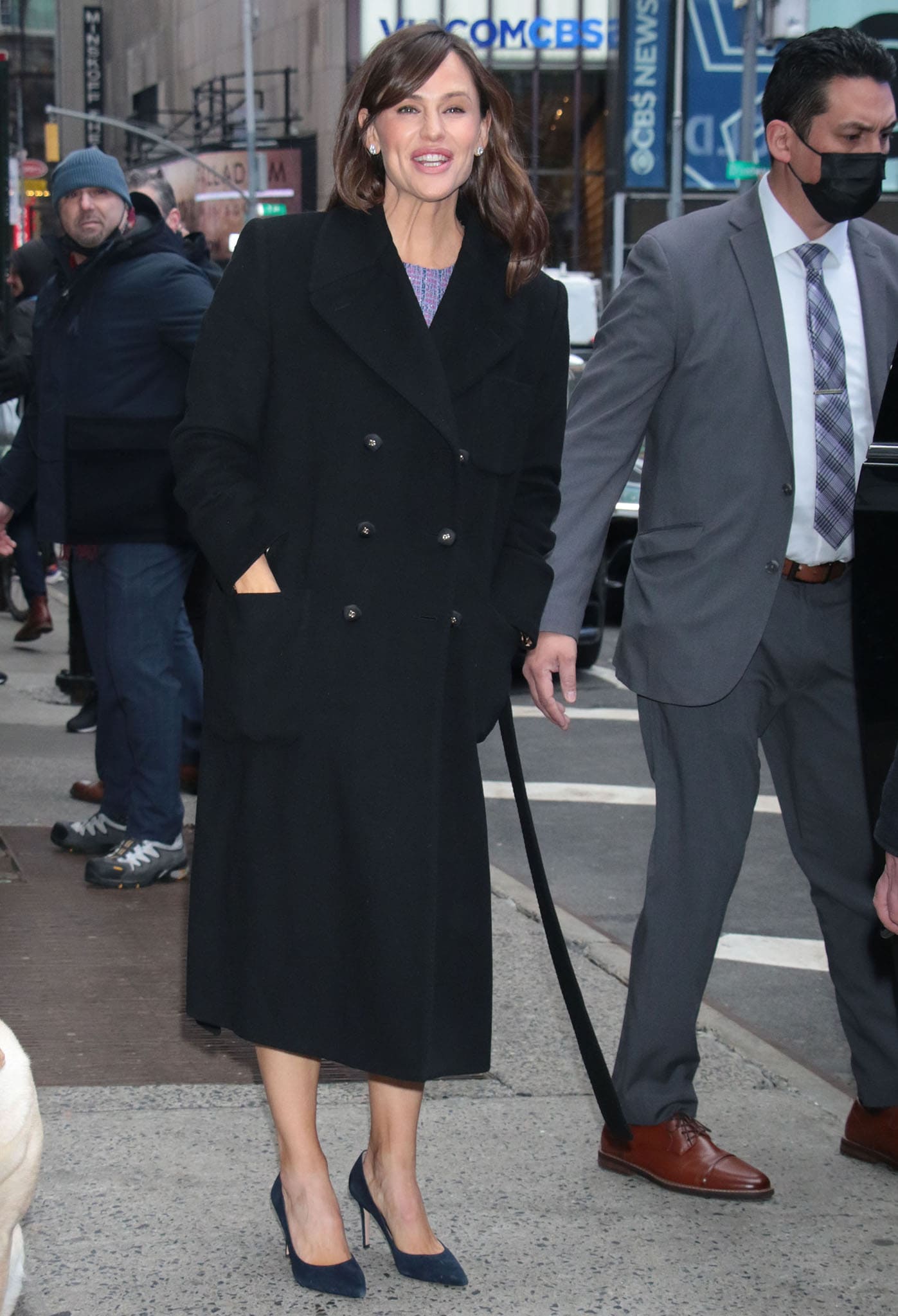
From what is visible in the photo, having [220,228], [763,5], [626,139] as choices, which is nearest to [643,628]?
[763,5]

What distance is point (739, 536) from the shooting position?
11.8 ft

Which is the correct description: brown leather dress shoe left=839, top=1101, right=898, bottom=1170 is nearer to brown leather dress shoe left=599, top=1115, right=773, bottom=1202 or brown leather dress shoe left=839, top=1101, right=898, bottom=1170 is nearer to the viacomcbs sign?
brown leather dress shoe left=599, top=1115, right=773, bottom=1202

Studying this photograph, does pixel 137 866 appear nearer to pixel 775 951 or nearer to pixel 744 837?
pixel 775 951

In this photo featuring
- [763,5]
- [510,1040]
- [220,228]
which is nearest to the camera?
[510,1040]

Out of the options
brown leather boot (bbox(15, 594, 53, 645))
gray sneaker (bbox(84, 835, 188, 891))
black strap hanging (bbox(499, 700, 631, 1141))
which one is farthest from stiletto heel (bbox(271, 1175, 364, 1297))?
brown leather boot (bbox(15, 594, 53, 645))

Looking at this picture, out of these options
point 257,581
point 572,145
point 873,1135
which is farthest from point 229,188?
point 257,581

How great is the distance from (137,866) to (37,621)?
20.7ft

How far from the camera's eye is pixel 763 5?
57.2 ft

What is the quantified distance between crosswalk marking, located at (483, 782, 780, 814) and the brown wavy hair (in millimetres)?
4646

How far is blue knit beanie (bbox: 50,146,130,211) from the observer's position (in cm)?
608

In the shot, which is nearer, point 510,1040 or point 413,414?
point 413,414

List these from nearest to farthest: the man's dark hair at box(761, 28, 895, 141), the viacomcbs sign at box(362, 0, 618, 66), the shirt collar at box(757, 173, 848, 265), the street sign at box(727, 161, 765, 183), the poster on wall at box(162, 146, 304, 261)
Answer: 1. the man's dark hair at box(761, 28, 895, 141)
2. the shirt collar at box(757, 173, 848, 265)
3. the street sign at box(727, 161, 765, 183)
4. the viacomcbs sign at box(362, 0, 618, 66)
5. the poster on wall at box(162, 146, 304, 261)

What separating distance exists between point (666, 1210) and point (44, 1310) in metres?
1.19

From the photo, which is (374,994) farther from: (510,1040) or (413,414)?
(510,1040)
